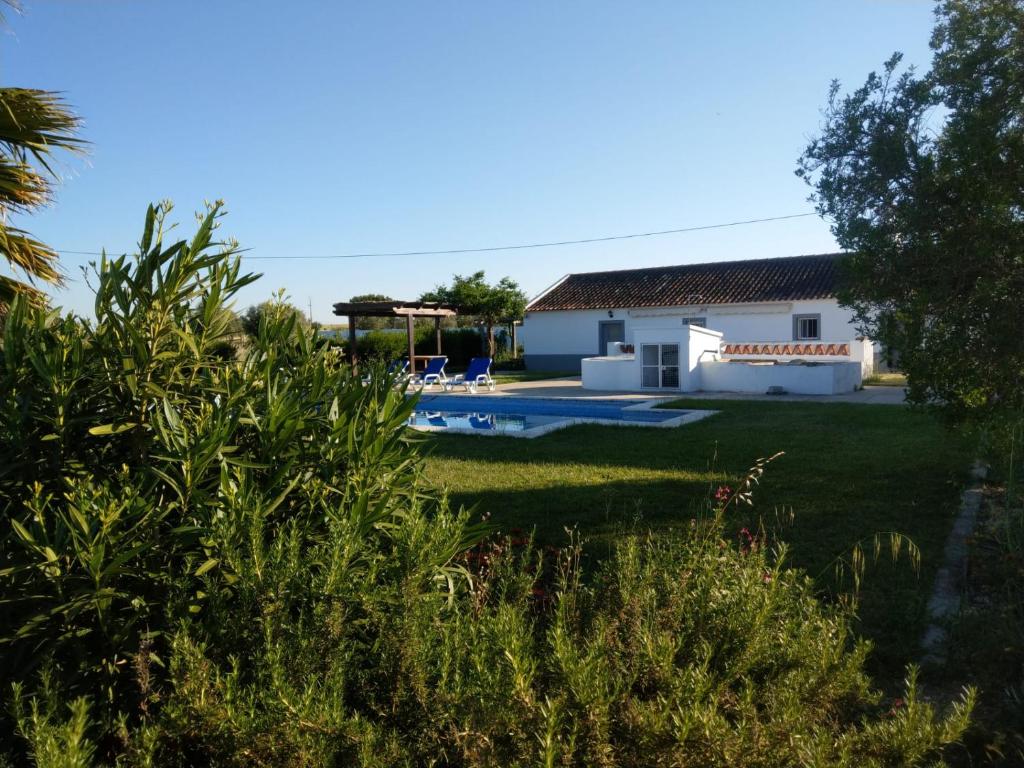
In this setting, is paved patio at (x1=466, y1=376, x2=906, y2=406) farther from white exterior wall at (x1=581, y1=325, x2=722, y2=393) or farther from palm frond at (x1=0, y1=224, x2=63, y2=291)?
palm frond at (x1=0, y1=224, x2=63, y2=291)

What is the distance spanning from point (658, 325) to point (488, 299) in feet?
41.3

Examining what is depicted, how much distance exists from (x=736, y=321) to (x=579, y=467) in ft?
70.2

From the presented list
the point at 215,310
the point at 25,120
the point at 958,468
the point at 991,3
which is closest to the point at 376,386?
the point at 215,310

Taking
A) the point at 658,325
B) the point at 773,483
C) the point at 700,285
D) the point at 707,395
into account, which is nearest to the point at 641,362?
the point at 658,325

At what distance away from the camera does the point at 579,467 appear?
983 centimetres

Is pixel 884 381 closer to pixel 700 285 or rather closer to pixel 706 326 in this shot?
pixel 706 326

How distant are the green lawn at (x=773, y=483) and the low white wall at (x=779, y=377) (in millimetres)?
6131

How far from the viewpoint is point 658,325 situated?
75.7 ft

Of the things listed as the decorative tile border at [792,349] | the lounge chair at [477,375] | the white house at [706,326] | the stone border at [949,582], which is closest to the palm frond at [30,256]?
the stone border at [949,582]

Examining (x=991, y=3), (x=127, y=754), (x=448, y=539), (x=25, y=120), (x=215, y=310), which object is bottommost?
(x=127, y=754)

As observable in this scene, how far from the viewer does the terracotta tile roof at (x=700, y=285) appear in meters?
28.8

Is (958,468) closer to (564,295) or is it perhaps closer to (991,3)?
(991,3)

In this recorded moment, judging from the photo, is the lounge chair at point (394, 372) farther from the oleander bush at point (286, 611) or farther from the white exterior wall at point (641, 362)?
the white exterior wall at point (641, 362)

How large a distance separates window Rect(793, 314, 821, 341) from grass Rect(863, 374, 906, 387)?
8.51 feet
